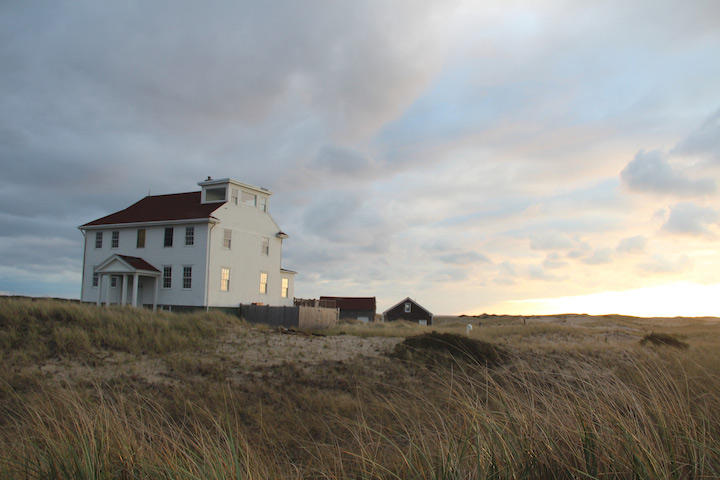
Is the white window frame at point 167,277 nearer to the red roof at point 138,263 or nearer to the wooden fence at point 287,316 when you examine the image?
the red roof at point 138,263

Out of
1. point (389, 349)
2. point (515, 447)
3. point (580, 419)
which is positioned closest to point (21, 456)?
point (515, 447)

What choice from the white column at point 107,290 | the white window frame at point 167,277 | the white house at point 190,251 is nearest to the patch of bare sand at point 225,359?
the white house at point 190,251

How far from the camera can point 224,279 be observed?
32.2 meters

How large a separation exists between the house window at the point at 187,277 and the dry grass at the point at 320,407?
31.6 feet

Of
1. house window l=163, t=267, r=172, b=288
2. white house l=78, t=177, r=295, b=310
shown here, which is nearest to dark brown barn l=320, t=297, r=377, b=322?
white house l=78, t=177, r=295, b=310

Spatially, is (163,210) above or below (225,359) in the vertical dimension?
above

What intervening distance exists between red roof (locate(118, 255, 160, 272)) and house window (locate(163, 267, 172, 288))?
56 centimetres

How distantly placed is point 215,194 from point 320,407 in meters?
26.7

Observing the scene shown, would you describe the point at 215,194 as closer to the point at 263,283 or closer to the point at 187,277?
the point at 187,277

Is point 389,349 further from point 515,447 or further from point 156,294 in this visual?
point 156,294

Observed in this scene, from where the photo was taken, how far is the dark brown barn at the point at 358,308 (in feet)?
178

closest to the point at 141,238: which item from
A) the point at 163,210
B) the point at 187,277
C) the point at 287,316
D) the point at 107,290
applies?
the point at 163,210

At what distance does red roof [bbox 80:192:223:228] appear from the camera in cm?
3259

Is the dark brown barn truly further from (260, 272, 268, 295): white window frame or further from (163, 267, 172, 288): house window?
(163, 267, 172, 288): house window
